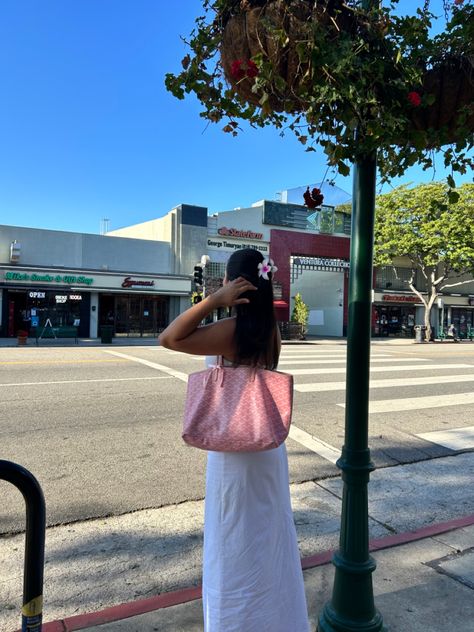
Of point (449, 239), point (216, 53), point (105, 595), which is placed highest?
point (449, 239)

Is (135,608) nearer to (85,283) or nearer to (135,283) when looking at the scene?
(85,283)

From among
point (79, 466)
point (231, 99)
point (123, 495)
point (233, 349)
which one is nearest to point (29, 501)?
point (233, 349)

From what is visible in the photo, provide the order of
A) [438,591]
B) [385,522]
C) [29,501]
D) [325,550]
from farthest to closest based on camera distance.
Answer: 1. [385,522]
2. [325,550]
3. [438,591]
4. [29,501]

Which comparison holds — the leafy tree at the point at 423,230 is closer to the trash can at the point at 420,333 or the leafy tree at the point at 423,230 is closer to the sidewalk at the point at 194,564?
the trash can at the point at 420,333

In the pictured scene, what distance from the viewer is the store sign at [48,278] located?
23516 millimetres

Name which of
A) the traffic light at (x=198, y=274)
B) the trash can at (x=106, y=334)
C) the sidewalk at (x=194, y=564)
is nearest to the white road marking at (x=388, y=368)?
the sidewalk at (x=194, y=564)

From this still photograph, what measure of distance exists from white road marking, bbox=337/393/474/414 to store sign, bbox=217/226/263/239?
828 inches

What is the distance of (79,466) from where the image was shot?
16.7 feet

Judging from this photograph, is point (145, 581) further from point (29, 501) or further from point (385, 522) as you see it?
point (385, 522)

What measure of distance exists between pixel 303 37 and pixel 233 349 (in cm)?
120

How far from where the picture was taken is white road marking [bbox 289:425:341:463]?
5714 millimetres

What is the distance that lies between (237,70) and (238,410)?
134 cm

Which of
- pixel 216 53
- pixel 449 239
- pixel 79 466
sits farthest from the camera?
pixel 449 239

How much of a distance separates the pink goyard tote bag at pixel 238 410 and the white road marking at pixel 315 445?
3.87 m
